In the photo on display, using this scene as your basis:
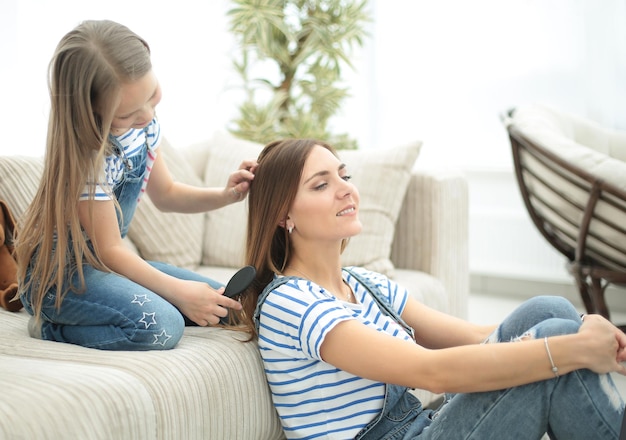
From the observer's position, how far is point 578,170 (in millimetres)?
2635

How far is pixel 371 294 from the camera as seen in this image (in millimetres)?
1562

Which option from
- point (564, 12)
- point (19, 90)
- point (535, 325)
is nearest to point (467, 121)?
point (564, 12)

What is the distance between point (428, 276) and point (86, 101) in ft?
4.35

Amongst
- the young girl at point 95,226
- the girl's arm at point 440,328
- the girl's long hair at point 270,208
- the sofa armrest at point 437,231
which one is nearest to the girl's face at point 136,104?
the young girl at point 95,226

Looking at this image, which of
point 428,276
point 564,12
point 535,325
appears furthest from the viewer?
point 564,12

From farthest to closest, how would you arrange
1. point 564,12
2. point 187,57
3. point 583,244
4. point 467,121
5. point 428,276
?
point 467,121 < point 564,12 < point 187,57 < point 583,244 < point 428,276

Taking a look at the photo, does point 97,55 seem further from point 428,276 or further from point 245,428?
point 428,276

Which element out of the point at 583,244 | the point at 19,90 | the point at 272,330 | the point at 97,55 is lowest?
the point at 583,244

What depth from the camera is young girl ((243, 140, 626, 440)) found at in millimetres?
1181

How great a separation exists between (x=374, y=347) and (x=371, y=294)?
13.1 inches

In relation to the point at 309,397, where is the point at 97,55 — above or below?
above

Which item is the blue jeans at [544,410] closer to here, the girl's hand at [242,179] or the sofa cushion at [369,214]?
the girl's hand at [242,179]

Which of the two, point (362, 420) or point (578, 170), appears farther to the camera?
point (578, 170)

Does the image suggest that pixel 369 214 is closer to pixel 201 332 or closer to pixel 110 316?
pixel 201 332
